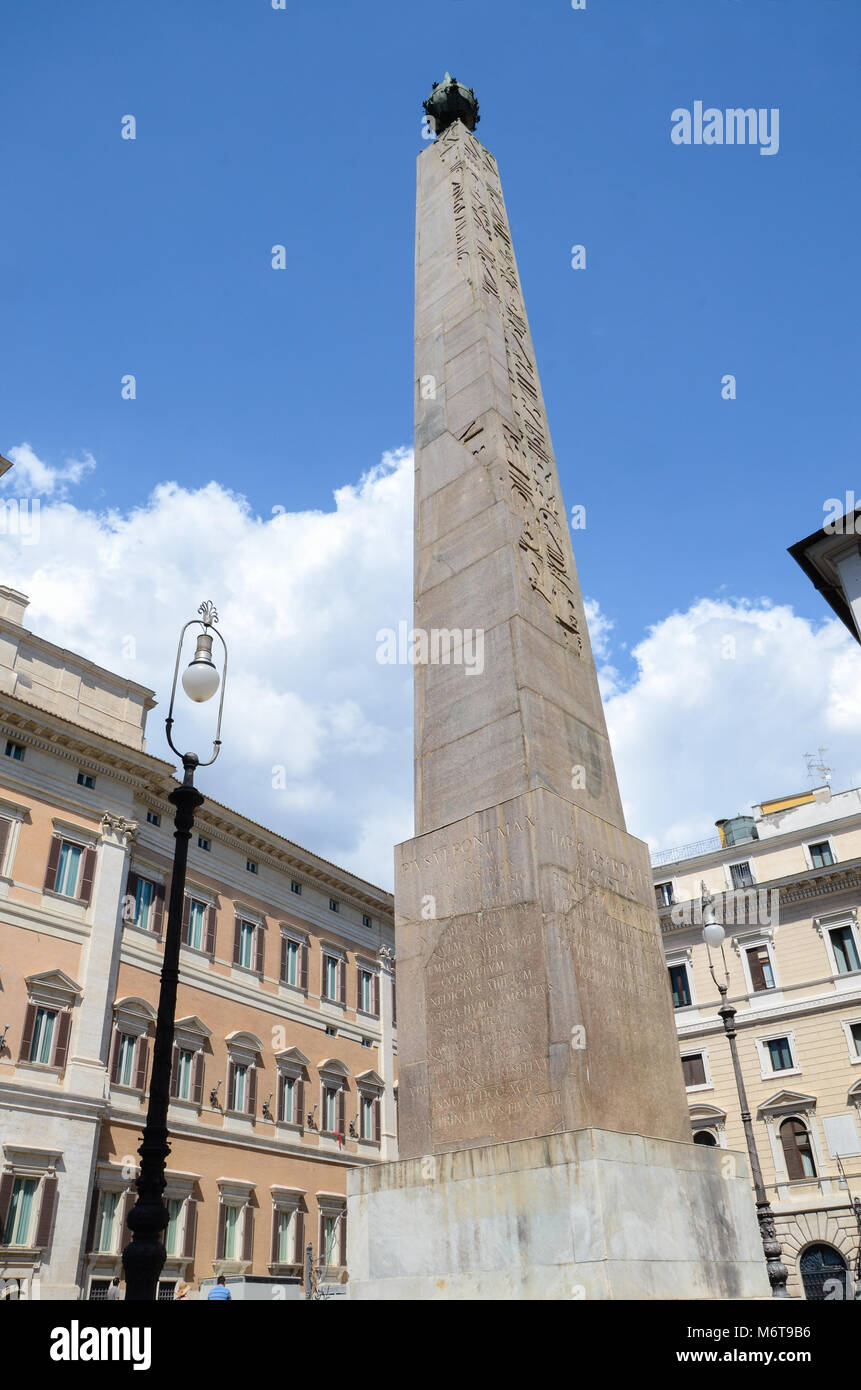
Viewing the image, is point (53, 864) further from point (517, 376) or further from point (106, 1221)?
point (517, 376)

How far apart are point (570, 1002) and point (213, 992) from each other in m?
23.1

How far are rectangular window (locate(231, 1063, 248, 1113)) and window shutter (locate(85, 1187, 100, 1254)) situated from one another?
513 centimetres

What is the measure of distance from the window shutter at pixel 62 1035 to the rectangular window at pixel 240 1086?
604cm

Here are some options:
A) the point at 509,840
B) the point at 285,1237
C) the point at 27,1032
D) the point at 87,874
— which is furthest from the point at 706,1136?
the point at 509,840

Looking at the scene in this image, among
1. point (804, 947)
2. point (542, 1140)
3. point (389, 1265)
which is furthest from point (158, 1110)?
point (804, 947)

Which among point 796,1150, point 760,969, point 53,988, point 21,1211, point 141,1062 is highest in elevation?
point 760,969

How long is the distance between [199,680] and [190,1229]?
21.4 metres

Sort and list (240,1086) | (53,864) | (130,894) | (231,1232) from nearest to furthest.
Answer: (53,864) → (231,1232) → (130,894) → (240,1086)

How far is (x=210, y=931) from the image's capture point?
28.3 metres

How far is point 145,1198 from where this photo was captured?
5816 mm

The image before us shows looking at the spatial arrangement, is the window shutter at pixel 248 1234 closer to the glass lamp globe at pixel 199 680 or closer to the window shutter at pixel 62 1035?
the window shutter at pixel 62 1035

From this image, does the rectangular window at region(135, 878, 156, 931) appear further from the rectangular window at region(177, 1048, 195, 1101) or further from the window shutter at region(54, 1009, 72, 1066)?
the rectangular window at region(177, 1048, 195, 1101)

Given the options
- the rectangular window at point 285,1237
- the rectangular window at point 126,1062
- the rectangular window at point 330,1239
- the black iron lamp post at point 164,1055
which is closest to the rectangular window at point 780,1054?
the rectangular window at point 330,1239
